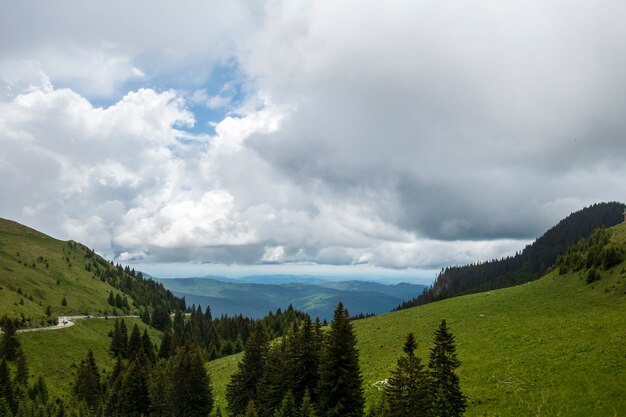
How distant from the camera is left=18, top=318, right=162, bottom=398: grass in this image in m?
105

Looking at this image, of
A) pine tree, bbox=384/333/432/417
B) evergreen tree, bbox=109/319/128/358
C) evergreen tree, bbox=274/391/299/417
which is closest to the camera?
pine tree, bbox=384/333/432/417

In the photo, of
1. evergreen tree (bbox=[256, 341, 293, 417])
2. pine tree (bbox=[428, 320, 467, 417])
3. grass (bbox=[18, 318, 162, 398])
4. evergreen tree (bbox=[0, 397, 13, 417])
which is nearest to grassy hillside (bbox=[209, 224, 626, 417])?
pine tree (bbox=[428, 320, 467, 417])

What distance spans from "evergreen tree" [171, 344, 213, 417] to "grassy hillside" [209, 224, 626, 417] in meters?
10.4

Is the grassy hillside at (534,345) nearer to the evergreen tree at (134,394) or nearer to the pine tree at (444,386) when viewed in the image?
the pine tree at (444,386)

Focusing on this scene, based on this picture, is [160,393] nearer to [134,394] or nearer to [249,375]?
[134,394]

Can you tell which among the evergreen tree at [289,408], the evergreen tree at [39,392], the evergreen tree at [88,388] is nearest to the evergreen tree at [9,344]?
the evergreen tree at [39,392]

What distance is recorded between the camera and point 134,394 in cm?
7050

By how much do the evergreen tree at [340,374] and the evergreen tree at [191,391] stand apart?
26.7 m

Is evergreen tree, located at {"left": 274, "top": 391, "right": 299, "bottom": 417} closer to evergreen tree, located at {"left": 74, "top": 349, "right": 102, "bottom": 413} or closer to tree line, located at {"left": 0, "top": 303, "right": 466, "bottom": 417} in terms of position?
tree line, located at {"left": 0, "top": 303, "right": 466, "bottom": 417}

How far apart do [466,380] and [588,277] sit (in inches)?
1566

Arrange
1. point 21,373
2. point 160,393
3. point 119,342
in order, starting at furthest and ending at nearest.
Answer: point 119,342 < point 21,373 < point 160,393

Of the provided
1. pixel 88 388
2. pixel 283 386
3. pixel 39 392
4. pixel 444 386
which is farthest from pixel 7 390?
pixel 444 386

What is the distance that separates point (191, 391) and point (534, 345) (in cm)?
4498

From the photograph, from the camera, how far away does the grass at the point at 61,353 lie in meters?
105
